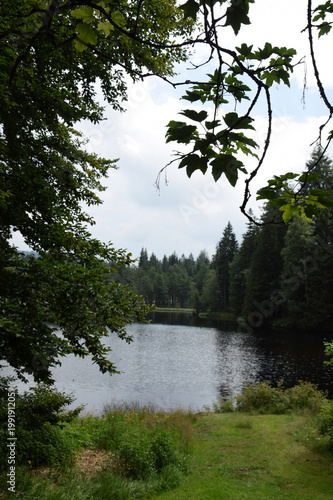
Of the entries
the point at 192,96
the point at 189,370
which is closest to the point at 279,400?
the point at 189,370

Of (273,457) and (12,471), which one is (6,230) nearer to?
(12,471)

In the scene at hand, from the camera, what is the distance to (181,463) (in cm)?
662

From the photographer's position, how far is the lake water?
50.8 feet

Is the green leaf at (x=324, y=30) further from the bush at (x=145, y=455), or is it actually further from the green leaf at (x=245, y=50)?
the bush at (x=145, y=455)

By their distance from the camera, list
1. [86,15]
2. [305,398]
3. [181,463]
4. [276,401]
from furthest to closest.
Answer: [276,401] < [305,398] < [181,463] < [86,15]

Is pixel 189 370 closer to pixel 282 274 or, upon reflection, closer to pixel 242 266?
pixel 282 274

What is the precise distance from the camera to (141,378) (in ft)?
61.2

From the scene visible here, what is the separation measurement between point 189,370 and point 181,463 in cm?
1506

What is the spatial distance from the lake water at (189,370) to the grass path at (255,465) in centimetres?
451

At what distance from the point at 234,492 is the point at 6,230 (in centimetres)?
594

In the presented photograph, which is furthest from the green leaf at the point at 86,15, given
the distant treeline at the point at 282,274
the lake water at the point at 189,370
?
the distant treeline at the point at 282,274

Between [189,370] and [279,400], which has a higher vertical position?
[279,400]

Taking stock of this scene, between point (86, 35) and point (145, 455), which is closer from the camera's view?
point (86, 35)

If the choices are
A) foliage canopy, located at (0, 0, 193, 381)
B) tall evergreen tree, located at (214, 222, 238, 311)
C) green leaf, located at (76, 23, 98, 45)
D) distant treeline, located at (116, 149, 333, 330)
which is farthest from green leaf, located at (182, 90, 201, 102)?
tall evergreen tree, located at (214, 222, 238, 311)
